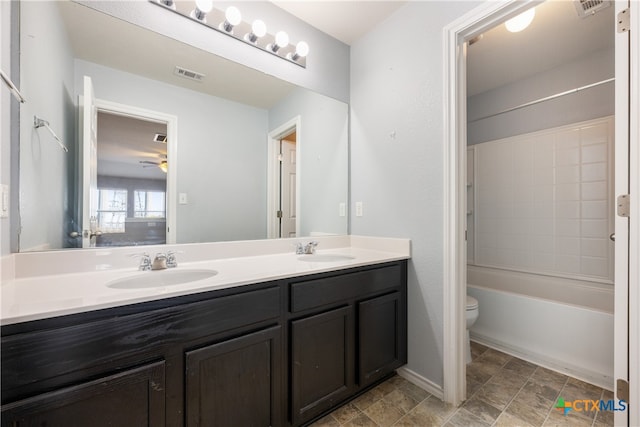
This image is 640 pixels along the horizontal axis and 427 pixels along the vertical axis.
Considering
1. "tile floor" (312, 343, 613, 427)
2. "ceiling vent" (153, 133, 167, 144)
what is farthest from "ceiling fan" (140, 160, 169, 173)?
"tile floor" (312, 343, 613, 427)

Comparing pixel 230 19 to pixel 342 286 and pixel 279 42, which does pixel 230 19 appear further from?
pixel 342 286

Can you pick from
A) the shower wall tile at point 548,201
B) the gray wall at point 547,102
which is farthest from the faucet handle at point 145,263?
the gray wall at point 547,102

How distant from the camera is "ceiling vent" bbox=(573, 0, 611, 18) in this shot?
161cm

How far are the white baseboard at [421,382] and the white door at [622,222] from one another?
2.33 ft

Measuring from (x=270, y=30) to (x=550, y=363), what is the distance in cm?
294

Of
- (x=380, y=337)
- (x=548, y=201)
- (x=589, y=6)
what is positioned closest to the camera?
(x=380, y=337)

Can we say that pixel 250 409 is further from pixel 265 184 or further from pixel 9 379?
pixel 265 184

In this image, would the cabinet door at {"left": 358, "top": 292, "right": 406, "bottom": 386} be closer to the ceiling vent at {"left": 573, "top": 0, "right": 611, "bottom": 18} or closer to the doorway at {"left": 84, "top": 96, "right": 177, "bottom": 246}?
the doorway at {"left": 84, "top": 96, "right": 177, "bottom": 246}

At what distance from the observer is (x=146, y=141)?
1.34 metres

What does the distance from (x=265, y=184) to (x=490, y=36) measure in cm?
200

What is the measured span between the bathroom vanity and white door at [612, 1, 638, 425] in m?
0.95

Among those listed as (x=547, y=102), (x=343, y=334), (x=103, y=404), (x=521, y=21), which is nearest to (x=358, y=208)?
(x=343, y=334)

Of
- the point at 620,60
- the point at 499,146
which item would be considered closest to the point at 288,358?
the point at 620,60

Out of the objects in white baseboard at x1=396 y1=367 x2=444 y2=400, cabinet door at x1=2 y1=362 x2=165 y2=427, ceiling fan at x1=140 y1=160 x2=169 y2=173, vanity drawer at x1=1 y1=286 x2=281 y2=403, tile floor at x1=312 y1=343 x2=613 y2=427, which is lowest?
tile floor at x1=312 y1=343 x2=613 y2=427
